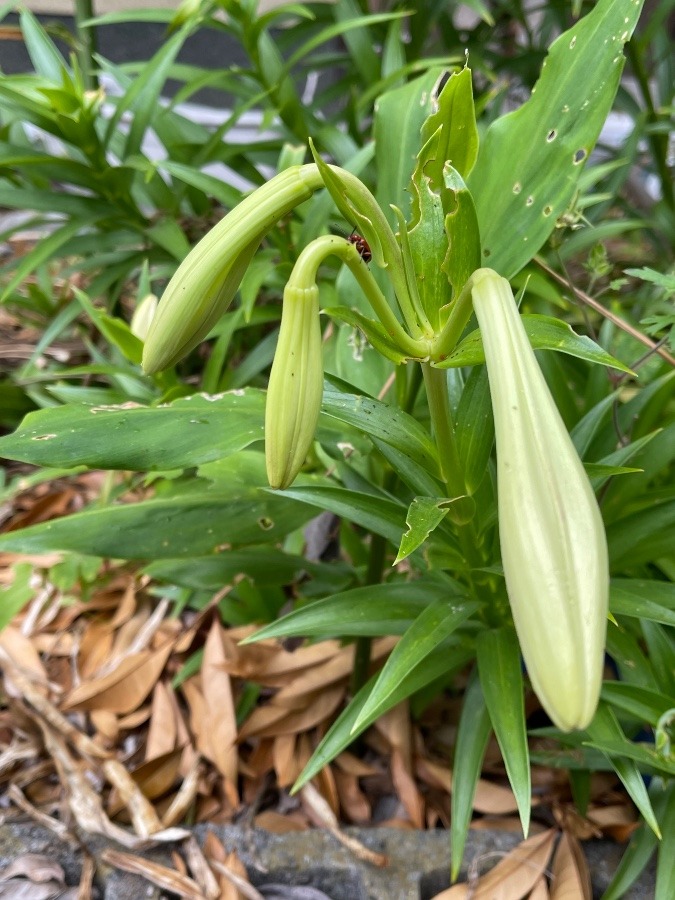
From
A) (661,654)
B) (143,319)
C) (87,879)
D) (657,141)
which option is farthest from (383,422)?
(657,141)

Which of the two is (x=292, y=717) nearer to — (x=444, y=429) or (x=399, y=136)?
(x=444, y=429)

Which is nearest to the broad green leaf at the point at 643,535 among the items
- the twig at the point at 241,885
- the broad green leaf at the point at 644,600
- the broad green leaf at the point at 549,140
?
the broad green leaf at the point at 644,600

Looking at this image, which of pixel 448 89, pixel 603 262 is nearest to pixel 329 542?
pixel 603 262

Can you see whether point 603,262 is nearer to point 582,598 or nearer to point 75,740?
point 582,598

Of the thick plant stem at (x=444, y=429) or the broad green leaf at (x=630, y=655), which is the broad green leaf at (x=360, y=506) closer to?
the thick plant stem at (x=444, y=429)

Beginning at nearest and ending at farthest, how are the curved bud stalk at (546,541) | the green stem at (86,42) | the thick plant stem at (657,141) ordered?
the curved bud stalk at (546,541)
the green stem at (86,42)
the thick plant stem at (657,141)

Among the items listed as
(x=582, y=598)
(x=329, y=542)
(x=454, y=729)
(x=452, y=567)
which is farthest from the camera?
(x=329, y=542)
